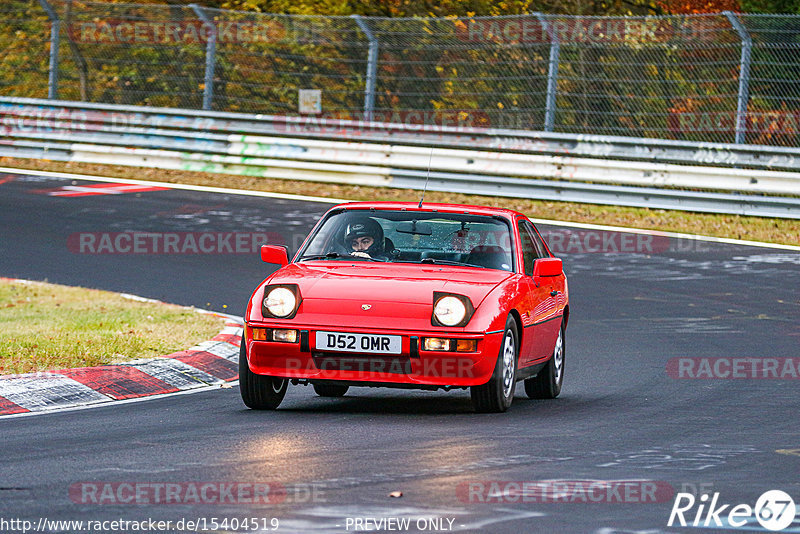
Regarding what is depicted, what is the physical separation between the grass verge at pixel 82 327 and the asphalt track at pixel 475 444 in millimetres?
948

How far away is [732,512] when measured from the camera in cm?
560

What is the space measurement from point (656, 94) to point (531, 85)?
6.60 ft

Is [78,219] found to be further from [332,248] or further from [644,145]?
[332,248]

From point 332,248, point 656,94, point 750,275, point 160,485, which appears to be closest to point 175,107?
point 656,94

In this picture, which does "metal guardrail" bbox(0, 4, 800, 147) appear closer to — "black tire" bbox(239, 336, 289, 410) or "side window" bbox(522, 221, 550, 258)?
"side window" bbox(522, 221, 550, 258)

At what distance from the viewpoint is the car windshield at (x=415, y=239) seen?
901 cm

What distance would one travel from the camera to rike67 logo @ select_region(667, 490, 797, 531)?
213 inches

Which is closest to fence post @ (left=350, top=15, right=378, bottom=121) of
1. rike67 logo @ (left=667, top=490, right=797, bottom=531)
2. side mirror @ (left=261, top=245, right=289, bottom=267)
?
side mirror @ (left=261, top=245, right=289, bottom=267)

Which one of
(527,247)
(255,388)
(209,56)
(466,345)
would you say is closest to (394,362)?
(466,345)

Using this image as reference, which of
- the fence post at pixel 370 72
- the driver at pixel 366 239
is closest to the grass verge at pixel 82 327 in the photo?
the driver at pixel 366 239

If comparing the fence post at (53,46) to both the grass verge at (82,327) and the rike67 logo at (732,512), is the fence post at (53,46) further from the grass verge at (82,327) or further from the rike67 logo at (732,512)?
the rike67 logo at (732,512)

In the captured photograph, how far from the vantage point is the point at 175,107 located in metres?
25.6

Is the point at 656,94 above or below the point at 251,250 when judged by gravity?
above

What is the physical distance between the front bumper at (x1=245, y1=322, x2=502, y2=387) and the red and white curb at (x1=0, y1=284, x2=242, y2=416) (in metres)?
1.41
